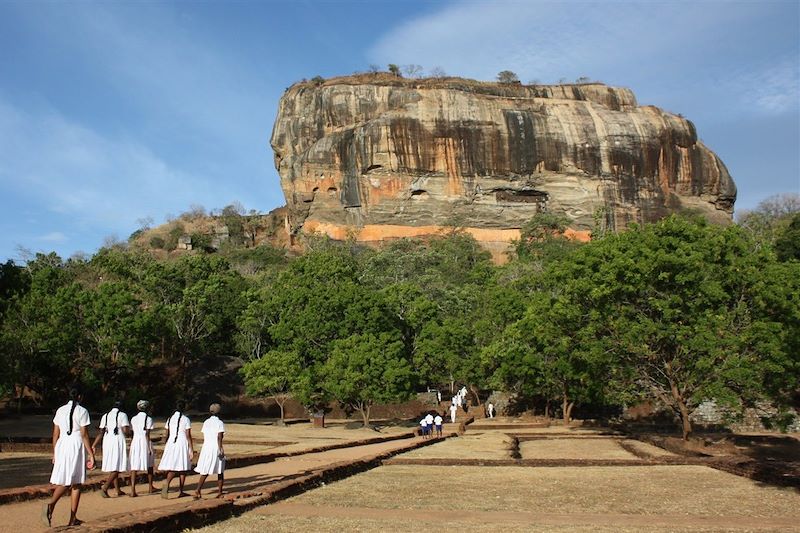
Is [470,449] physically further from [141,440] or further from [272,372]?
[272,372]

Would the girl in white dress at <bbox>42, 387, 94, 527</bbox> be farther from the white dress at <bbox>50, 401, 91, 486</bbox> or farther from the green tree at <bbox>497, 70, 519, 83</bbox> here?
the green tree at <bbox>497, 70, 519, 83</bbox>

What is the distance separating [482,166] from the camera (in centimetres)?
7838

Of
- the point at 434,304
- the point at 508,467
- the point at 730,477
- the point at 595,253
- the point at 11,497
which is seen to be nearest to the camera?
the point at 11,497

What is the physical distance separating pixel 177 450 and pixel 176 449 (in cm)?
2

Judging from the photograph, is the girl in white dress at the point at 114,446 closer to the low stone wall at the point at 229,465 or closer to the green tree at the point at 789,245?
the low stone wall at the point at 229,465

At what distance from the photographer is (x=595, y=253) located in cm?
2384

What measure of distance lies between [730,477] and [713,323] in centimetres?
773

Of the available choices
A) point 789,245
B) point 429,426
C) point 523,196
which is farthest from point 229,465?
point 523,196

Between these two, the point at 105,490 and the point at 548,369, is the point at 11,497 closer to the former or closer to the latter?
the point at 105,490

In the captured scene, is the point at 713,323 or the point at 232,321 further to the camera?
the point at 232,321

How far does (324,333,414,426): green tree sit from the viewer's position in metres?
31.4

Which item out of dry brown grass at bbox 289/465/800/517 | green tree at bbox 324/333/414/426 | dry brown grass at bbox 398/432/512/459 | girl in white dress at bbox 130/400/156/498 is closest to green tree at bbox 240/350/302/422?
green tree at bbox 324/333/414/426

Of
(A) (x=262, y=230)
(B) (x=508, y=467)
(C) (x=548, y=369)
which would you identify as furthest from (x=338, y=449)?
(A) (x=262, y=230)

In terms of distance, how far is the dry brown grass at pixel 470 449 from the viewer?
18.0 meters
